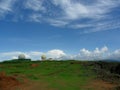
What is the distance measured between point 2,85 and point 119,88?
13479mm

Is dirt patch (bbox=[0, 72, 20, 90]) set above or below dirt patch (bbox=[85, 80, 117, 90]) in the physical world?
above

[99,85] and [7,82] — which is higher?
[7,82]

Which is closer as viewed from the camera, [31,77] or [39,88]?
[39,88]

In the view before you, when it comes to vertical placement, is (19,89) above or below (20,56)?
below

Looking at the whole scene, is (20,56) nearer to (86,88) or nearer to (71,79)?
(71,79)

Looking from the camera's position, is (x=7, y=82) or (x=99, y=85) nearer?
(x=7, y=82)

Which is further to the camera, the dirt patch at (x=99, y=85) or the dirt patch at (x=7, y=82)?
the dirt patch at (x=99, y=85)

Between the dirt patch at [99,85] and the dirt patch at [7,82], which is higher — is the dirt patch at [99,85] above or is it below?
below

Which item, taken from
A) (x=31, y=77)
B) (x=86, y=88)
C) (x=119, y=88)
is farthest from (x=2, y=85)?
(x=119, y=88)

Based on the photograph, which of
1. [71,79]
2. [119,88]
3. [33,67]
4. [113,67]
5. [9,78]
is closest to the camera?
[119,88]

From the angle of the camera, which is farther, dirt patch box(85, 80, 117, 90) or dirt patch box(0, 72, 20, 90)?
dirt patch box(85, 80, 117, 90)

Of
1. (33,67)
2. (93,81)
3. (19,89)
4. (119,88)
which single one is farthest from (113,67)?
(19,89)

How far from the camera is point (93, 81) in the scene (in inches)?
1516

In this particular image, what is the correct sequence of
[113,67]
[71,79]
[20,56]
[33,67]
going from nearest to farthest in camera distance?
[71,79] < [33,67] < [113,67] < [20,56]
